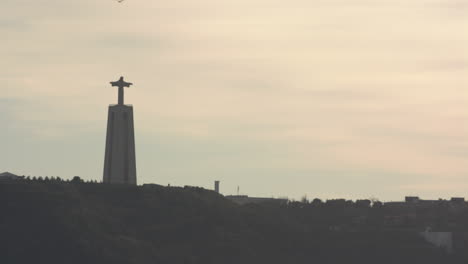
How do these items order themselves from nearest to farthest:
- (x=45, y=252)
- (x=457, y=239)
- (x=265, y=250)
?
(x=45, y=252)
(x=265, y=250)
(x=457, y=239)

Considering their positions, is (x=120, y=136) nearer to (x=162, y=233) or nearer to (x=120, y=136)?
(x=120, y=136)

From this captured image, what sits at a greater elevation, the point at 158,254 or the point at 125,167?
the point at 125,167

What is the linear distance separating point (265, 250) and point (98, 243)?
55.1 feet

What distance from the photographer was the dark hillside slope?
4269 inches

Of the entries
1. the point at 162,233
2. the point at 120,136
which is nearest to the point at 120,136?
the point at 120,136

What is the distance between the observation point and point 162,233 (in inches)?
4660

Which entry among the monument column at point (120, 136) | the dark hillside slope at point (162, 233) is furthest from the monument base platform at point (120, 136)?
the dark hillside slope at point (162, 233)

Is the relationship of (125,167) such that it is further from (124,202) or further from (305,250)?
(305,250)

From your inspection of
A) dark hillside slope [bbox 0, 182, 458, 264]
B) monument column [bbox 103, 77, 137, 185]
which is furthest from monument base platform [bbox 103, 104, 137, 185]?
dark hillside slope [bbox 0, 182, 458, 264]

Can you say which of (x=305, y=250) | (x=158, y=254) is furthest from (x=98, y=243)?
(x=305, y=250)

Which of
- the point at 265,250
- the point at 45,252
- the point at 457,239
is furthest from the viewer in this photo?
the point at 457,239

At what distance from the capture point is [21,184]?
4835 inches

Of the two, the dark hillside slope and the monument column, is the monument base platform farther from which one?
the dark hillside slope

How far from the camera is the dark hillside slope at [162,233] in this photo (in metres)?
108
